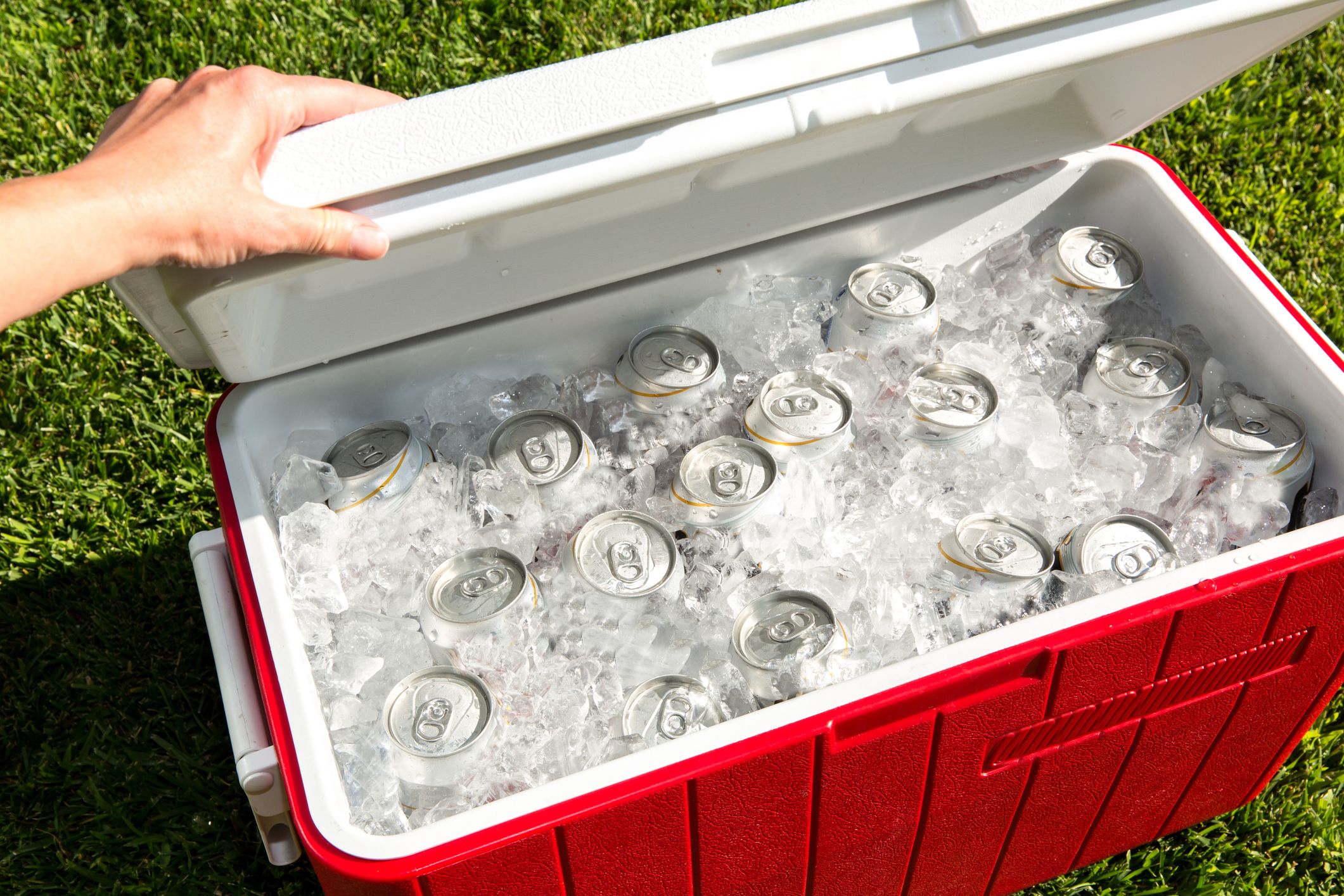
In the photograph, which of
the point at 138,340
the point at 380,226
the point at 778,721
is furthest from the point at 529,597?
the point at 138,340

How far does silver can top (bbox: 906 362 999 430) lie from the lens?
1677 millimetres

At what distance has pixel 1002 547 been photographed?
1532mm

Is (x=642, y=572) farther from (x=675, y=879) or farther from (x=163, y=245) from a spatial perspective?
(x=163, y=245)

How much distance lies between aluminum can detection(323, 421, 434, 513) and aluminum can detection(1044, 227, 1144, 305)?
109 cm

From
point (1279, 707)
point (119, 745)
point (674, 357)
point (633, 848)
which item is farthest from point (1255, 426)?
point (119, 745)

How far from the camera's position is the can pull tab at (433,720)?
4.40 feet

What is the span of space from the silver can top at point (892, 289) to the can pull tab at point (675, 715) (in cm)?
72

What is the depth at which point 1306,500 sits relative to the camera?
1.59 metres

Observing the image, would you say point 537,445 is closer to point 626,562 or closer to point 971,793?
point 626,562

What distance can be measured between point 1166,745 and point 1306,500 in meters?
0.41

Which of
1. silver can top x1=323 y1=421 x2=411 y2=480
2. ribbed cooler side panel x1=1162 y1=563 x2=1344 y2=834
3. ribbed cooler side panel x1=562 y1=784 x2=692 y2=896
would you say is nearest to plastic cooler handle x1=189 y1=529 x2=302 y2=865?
silver can top x1=323 y1=421 x2=411 y2=480

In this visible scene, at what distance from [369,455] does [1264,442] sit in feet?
4.35

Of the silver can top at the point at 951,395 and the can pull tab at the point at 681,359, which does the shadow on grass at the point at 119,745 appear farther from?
the silver can top at the point at 951,395

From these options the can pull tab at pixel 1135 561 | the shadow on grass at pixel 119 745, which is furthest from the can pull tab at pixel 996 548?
the shadow on grass at pixel 119 745
